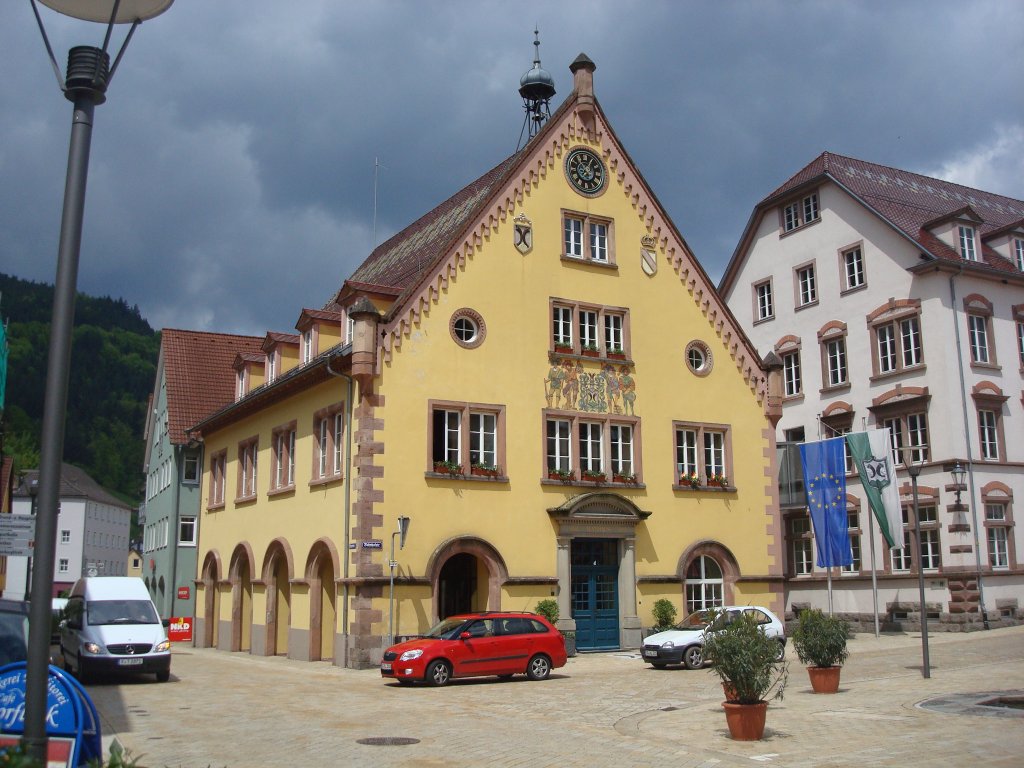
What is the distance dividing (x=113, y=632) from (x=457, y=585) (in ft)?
34.0

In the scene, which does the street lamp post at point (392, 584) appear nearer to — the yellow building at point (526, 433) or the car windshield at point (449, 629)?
the yellow building at point (526, 433)

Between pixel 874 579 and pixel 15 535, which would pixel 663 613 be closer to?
pixel 874 579

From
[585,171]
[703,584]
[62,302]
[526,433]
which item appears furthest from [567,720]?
[585,171]

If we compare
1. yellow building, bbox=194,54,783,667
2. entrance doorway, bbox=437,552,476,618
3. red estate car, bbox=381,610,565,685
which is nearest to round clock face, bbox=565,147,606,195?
yellow building, bbox=194,54,783,667

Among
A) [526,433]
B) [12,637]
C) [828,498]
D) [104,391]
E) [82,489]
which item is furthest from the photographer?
[104,391]

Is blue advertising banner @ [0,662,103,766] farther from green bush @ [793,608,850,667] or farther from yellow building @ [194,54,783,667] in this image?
yellow building @ [194,54,783,667]

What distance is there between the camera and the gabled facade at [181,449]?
4847 cm

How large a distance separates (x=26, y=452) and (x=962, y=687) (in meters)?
107

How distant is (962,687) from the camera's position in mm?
19328

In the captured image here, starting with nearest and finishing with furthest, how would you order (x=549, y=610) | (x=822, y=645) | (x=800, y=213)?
(x=822, y=645)
(x=549, y=610)
(x=800, y=213)

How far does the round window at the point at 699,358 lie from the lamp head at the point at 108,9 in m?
27.3

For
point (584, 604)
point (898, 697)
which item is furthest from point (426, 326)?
point (898, 697)

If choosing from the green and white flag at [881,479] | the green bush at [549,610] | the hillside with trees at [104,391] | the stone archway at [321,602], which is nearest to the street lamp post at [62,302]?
the green bush at [549,610]

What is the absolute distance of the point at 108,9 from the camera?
7.44m
